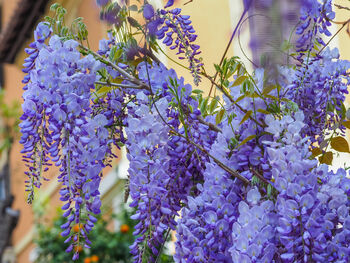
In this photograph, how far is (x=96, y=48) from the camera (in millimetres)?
1955

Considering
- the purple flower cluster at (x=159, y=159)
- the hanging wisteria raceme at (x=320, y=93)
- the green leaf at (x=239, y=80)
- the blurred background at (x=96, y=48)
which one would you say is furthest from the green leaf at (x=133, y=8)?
the hanging wisteria raceme at (x=320, y=93)

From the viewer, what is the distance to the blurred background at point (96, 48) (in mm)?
702

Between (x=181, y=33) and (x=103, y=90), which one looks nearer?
(x=103, y=90)

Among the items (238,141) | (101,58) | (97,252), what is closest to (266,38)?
(238,141)

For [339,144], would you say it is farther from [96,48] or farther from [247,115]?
[96,48]

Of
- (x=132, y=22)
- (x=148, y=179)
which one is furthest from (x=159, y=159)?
(x=132, y=22)

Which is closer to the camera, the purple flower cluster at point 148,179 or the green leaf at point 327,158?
the purple flower cluster at point 148,179

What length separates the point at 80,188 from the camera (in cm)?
139

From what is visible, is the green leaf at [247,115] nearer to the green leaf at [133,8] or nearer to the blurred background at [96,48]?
the blurred background at [96,48]

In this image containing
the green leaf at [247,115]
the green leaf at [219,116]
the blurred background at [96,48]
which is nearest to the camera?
the blurred background at [96,48]

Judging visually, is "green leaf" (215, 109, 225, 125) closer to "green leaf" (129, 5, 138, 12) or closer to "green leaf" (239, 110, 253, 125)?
"green leaf" (239, 110, 253, 125)

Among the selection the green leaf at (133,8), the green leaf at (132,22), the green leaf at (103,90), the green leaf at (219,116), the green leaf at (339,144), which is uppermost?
the green leaf at (133,8)

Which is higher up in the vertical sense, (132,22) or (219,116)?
(132,22)

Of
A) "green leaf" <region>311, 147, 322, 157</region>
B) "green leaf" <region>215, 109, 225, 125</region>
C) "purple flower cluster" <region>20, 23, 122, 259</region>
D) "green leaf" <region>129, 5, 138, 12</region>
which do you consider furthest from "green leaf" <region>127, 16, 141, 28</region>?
"green leaf" <region>311, 147, 322, 157</region>
